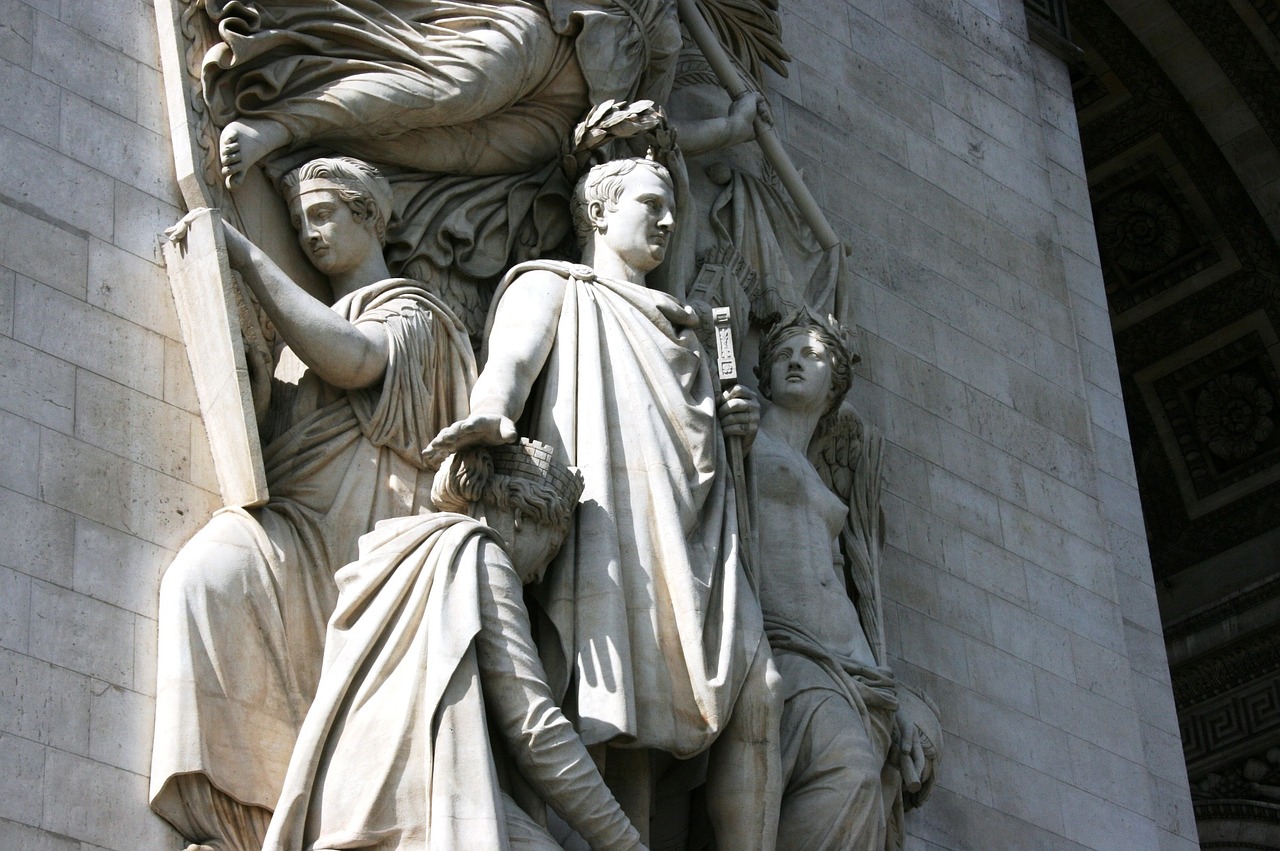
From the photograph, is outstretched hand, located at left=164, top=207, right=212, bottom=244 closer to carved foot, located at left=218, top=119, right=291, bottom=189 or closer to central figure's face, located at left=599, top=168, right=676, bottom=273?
carved foot, located at left=218, top=119, right=291, bottom=189

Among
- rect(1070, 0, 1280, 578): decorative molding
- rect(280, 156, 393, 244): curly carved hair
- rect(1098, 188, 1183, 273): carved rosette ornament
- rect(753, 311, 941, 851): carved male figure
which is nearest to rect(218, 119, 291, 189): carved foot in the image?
rect(280, 156, 393, 244): curly carved hair

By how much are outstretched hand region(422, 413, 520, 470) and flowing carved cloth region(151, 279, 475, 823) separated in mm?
249

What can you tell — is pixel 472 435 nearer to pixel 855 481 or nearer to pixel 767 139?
pixel 855 481

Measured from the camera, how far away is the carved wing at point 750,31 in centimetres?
1031

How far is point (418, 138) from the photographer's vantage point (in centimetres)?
877

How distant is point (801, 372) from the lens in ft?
30.0

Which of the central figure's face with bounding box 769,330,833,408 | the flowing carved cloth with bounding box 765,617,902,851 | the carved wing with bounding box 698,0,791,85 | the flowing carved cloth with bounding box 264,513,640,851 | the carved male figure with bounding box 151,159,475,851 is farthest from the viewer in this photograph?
the carved wing with bounding box 698,0,791,85

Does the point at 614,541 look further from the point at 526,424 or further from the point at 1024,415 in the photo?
the point at 1024,415

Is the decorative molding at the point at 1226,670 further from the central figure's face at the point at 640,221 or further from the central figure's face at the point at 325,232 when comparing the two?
the central figure's face at the point at 325,232

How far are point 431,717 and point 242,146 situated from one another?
2162 millimetres

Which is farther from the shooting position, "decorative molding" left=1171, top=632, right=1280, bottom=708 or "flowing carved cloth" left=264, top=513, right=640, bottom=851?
"decorative molding" left=1171, top=632, right=1280, bottom=708

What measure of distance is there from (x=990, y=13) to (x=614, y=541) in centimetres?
511

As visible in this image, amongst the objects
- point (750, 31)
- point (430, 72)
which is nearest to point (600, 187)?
point (430, 72)

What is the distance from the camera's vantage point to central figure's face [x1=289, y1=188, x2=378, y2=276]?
8305 mm
